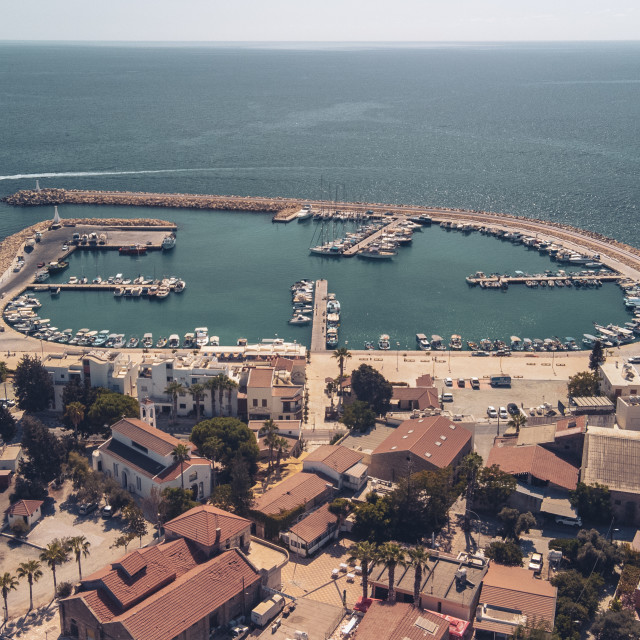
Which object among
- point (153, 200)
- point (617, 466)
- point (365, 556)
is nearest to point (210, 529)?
point (365, 556)

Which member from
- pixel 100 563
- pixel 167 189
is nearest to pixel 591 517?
pixel 100 563

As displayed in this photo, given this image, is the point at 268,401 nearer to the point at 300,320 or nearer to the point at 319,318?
the point at 300,320

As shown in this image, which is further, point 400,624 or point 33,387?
point 33,387

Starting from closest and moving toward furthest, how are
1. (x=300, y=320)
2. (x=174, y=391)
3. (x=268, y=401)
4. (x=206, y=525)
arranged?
(x=206, y=525) < (x=174, y=391) < (x=268, y=401) < (x=300, y=320)

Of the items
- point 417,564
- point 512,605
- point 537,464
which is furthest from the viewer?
point 537,464

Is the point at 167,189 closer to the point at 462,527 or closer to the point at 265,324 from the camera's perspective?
the point at 265,324

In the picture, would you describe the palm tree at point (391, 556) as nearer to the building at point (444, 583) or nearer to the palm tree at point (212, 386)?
the building at point (444, 583)
